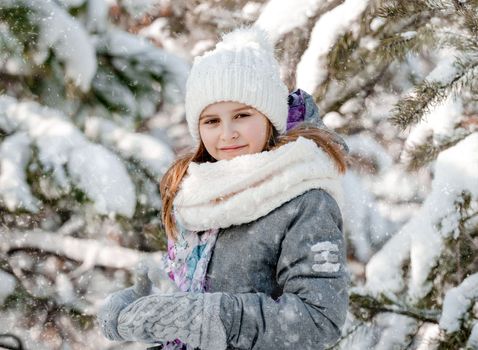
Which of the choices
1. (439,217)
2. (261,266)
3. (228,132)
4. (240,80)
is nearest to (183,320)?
(261,266)

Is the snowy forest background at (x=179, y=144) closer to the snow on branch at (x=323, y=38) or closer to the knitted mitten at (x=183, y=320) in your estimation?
the snow on branch at (x=323, y=38)

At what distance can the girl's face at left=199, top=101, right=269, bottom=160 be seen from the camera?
5.14 ft

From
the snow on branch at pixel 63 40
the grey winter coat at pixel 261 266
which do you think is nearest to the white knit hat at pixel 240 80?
the grey winter coat at pixel 261 266

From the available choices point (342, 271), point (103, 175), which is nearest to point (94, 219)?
point (103, 175)

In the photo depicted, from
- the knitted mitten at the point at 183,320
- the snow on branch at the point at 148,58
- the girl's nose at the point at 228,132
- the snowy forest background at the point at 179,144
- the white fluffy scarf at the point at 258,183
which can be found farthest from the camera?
the snow on branch at the point at 148,58

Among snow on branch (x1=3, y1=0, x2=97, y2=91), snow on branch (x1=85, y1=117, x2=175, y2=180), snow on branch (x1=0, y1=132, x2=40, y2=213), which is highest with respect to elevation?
snow on branch (x1=3, y1=0, x2=97, y2=91)

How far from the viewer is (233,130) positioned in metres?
1.56

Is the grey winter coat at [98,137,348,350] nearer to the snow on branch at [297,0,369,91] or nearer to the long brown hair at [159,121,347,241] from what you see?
the long brown hair at [159,121,347,241]

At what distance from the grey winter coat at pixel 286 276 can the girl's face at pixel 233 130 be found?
215mm

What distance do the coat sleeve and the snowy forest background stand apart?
0.72 m

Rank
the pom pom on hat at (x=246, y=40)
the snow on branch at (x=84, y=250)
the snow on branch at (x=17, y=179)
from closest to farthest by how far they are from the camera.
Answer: the pom pom on hat at (x=246, y=40) → the snow on branch at (x=17, y=179) → the snow on branch at (x=84, y=250)

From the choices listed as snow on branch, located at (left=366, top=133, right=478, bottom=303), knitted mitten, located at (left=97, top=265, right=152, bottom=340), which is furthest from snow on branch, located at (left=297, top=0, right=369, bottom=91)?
knitted mitten, located at (left=97, top=265, right=152, bottom=340)

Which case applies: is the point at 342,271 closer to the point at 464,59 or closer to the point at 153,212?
the point at 464,59

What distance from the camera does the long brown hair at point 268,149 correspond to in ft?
5.13
